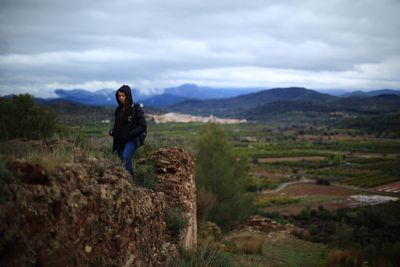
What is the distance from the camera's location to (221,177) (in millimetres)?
30531

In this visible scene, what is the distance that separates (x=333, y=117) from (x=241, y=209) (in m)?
168

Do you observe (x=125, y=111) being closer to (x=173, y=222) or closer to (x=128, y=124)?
(x=128, y=124)

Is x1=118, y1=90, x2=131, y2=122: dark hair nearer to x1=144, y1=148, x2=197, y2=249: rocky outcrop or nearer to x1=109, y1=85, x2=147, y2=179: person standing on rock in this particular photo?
x1=109, y1=85, x2=147, y2=179: person standing on rock

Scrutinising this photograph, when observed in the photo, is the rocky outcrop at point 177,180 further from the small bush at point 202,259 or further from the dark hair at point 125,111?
the dark hair at point 125,111

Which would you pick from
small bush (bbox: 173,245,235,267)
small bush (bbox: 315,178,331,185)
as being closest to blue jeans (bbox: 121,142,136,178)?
small bush (bbox: 173,245,235,267)

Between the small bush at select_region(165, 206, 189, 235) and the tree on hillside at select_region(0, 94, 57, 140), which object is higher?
the tree on hillside at select_region(0, 94, 57, 140)

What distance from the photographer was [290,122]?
189m

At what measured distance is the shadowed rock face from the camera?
14.9 ft

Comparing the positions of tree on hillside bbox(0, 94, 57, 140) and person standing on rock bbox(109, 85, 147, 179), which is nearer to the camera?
person standing on rock bbox(109, 85, 147, 179)

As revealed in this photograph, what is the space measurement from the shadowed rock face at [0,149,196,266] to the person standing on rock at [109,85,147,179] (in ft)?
4.74

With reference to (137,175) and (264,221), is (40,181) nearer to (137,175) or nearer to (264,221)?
(137,175)

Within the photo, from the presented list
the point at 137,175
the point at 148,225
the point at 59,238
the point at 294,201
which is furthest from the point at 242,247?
the point at 294,201

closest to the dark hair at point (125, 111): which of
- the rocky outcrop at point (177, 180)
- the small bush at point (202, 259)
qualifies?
the rocky outcrop at point (177, 180)

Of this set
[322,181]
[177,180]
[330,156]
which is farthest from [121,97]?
[330,156]
